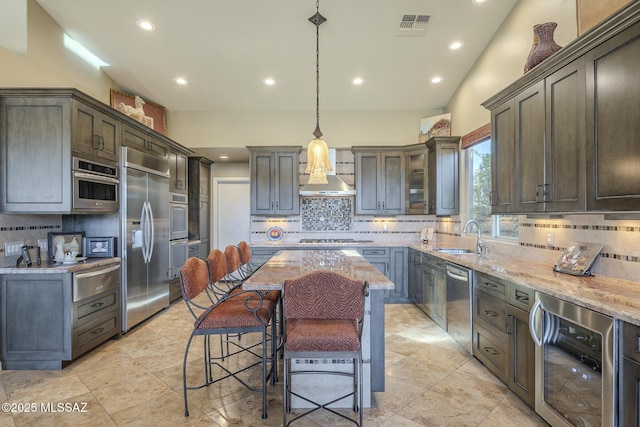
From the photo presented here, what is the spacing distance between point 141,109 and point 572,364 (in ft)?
17.2

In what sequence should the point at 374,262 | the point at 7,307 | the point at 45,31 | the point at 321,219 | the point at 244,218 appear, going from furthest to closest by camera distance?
1. the point at 244,218
2. the point at 321,219
3. the point at 374,262
4. the point at 45,31
5. the point at 7,307

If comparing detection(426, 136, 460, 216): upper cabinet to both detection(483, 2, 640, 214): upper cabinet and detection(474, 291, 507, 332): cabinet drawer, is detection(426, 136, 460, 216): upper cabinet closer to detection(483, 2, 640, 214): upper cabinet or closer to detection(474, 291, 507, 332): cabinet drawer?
detection(483, 2, 640, 214): upper cabinet

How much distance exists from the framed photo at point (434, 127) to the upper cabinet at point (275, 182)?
2117 mm

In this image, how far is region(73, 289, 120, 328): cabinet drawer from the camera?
9.54 feet

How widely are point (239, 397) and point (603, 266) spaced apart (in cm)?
278

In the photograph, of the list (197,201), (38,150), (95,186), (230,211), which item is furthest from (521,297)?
(230,211)

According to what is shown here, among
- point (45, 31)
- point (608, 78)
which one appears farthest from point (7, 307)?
point (608, 78)

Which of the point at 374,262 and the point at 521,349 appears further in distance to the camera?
the point at 374,262

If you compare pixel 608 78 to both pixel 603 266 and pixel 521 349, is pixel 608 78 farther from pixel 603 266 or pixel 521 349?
pixel 521 349

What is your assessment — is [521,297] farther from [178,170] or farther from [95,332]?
[178,170]

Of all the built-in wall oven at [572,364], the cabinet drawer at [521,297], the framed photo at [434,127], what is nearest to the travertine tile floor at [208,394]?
the built-in wall oven at [572,364]

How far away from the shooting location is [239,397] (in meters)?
2.36

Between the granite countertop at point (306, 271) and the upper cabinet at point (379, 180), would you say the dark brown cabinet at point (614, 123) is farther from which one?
the upper cabinet at point (379, 180)

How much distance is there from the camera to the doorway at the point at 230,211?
22.1 feet
